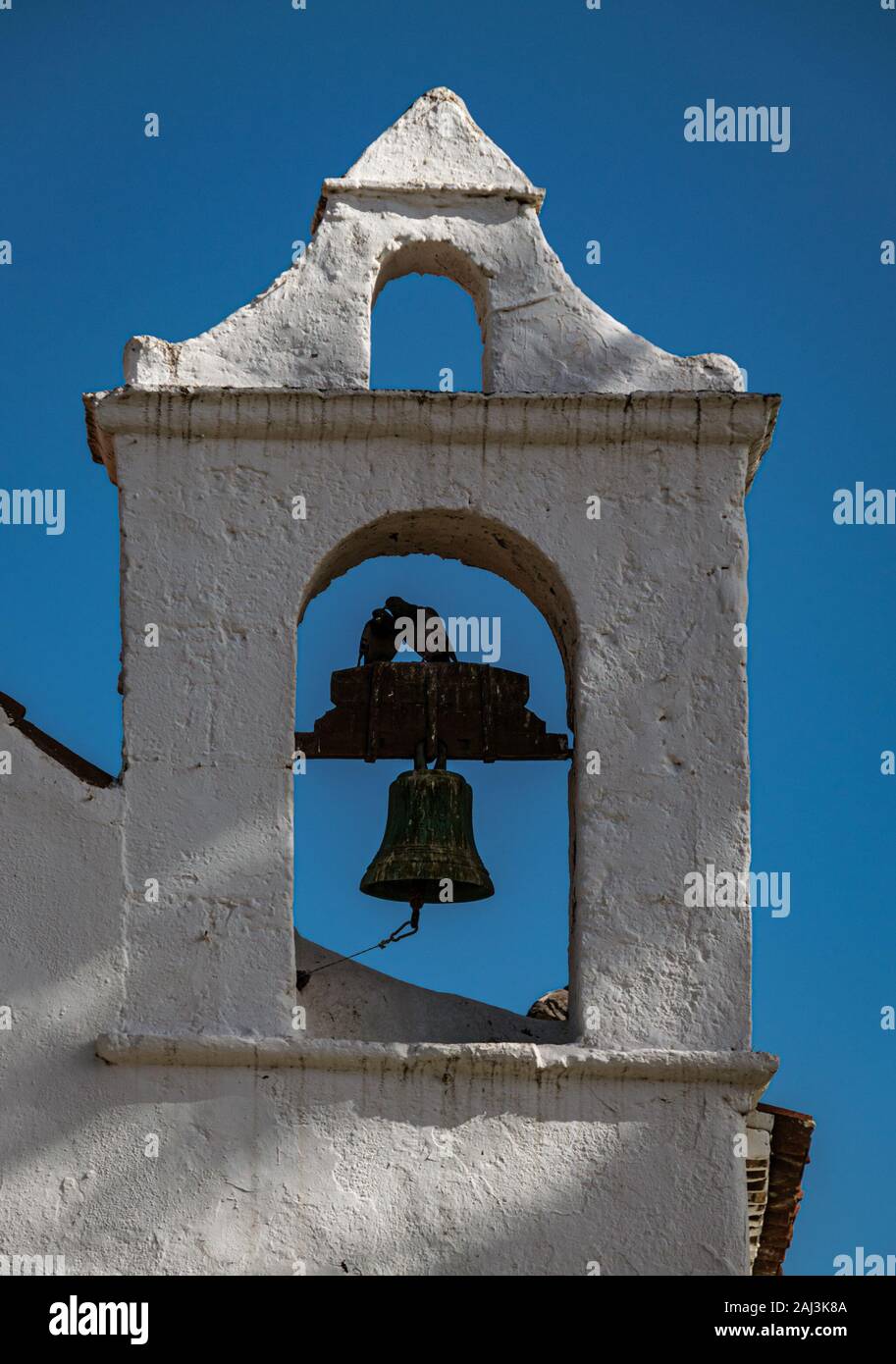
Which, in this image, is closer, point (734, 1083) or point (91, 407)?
point (734, 1083)

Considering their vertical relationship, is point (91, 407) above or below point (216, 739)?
above

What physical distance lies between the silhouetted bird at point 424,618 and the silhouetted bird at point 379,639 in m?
0.03

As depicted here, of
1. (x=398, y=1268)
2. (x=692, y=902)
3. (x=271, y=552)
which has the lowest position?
(x=398, y=1268)

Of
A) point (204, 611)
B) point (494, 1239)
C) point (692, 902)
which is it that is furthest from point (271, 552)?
point (494, 1239)

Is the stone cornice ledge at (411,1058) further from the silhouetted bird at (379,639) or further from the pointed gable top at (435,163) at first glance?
the pointed gable top at (435,163)

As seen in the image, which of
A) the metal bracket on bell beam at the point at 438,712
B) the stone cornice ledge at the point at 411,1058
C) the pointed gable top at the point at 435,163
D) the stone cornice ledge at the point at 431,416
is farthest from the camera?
the pointed gable top at the point at 435,163

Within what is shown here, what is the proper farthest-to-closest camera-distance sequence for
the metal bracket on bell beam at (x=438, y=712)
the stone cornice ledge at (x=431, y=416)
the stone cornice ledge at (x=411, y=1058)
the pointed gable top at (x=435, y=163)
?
the pointed gable top at (x=435, y=163)
the metal bracket on bell beam at (x=438, y=712)
the stone cornice ledge at (x=431, y=416)
the stone cornice ledge at (x=411, y=1058)

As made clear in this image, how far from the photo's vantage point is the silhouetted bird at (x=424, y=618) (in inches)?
353

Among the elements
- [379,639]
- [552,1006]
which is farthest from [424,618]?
[552,1006]

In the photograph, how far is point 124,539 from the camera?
27.8 ft

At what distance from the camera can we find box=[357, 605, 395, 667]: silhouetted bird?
9000mm

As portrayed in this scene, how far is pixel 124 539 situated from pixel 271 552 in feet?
1.63

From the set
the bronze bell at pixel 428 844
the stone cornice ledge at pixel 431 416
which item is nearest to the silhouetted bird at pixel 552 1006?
the bronze bell at pixel 428 844

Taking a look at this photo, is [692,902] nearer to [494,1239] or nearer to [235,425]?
[494,1239]
